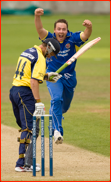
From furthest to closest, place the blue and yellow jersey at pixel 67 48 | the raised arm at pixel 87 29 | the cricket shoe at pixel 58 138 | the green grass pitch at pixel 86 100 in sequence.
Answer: the green grass pitch at pixel 86 100 < the blue and yellow jersey at pixel 67 48 < the raised arm at pixel 87 29 < the cricket shoe at pixel 58 138

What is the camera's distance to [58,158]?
23.4ft

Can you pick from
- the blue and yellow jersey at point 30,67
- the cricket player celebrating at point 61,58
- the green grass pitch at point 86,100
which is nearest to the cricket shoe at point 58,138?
Answer: the cricket player celebrating at point 61,58

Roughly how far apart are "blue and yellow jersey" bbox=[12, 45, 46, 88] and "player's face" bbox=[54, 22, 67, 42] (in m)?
1.48

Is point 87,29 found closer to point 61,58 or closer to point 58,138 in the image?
point 61,58

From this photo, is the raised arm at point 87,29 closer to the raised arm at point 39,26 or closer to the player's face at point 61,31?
the player's face at point 61,31

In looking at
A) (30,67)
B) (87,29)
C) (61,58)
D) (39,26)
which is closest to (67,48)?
(61,58)

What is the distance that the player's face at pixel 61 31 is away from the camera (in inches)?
300

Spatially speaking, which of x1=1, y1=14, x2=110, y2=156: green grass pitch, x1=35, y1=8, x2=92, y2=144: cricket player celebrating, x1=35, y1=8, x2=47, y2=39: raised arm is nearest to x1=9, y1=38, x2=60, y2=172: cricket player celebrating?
x1=35, y1=8, x2=92, y2=144: cricket player celebrating

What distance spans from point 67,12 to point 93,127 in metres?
42.7

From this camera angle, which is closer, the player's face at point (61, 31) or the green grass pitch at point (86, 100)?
the player's face at point (61, 31)

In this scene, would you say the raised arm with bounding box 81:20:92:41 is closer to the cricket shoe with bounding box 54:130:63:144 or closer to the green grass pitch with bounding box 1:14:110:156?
the cricket shoe with bounding box 54:130:63:144

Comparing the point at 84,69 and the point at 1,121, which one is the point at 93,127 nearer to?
the point at 1,121

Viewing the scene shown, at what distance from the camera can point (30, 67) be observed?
614cm

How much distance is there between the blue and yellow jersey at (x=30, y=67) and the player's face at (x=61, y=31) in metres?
1.48
